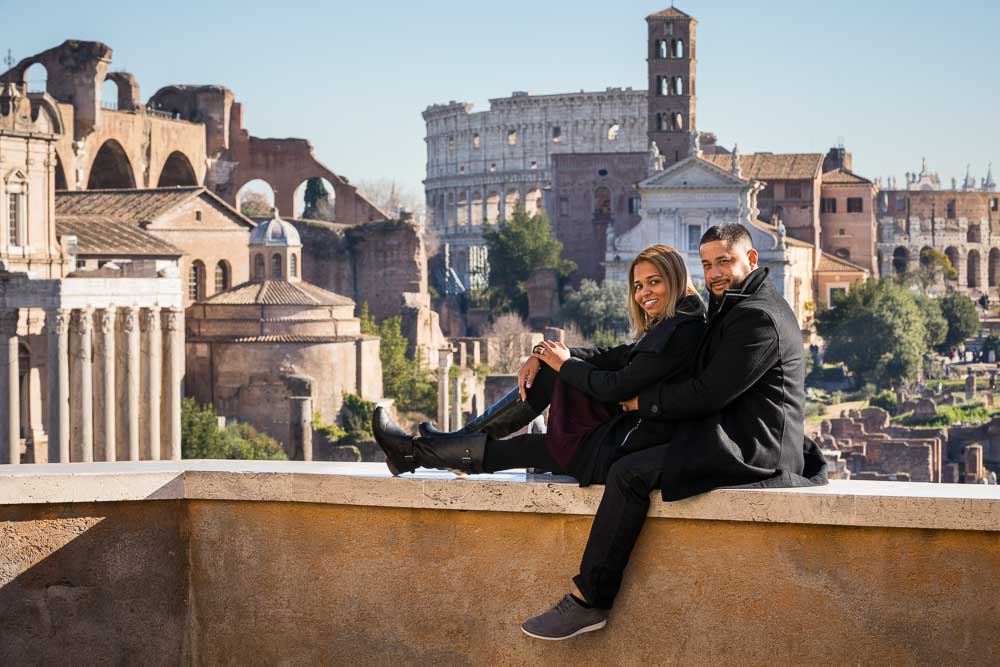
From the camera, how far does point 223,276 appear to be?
3266 cm

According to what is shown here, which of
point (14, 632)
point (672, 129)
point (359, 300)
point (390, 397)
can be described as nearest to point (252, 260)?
point (390, 397)

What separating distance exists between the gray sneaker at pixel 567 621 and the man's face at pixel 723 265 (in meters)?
0.82

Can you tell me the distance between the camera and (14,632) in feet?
13.1

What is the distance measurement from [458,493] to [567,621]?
383 millimetres

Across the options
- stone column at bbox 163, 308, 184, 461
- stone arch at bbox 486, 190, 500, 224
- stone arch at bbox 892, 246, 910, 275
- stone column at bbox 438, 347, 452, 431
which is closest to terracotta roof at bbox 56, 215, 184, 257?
stone column at bbox 163, 308, 184, 461

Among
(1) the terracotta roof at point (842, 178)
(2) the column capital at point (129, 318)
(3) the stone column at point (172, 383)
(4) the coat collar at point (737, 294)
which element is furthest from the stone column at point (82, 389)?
(1) the terracotta roof at point (842, 178)

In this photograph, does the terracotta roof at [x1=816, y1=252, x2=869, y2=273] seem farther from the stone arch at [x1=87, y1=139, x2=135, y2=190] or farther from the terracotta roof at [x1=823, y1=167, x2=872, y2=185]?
the stone arch at [x1=87, y1=139, x2=135, y2=190]

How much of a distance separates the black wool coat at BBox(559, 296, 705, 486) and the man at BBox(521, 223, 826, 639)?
3cm

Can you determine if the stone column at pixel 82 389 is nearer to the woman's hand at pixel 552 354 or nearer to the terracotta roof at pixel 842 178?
the woman's hand at pixel 552 354

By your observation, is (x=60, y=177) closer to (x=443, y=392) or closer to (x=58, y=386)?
(x=443, y=392)

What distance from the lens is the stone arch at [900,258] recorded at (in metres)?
66.0

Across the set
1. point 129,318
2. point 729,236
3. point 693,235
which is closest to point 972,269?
point 693,235

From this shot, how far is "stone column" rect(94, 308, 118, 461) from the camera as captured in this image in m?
20.3

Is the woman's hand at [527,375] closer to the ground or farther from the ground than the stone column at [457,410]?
farther from the ground
